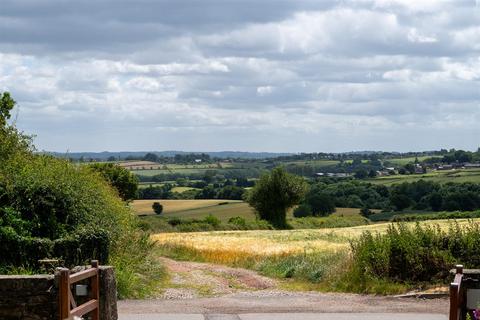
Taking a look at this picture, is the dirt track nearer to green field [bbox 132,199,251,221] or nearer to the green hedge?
the green hedge

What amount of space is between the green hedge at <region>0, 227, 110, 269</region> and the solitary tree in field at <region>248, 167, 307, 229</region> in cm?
6214

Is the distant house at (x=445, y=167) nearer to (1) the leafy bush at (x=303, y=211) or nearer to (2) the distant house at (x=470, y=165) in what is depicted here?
(2) the distant house at (x=470, y=165)

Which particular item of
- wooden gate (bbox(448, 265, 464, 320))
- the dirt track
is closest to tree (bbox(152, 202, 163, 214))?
the dirt track


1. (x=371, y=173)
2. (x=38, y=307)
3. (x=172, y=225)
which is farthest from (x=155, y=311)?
(x=371, y=173)

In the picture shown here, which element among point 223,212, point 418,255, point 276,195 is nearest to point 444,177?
point 223,212

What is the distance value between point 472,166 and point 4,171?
14491cm

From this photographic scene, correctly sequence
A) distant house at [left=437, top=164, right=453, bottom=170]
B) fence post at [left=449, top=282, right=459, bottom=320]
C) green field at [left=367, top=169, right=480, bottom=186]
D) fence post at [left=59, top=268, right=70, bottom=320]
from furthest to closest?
distant house at [left=437, top=164, right=453, bottom=170], green field at [left=367, top=169, right=480, bottom=186], fence post at [left=59, top=268, right=70, bottom=320], fence post at [left=449, top=282, right=459, bottom=320]

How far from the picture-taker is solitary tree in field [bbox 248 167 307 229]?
84.3 m

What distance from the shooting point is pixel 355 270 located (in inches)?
905

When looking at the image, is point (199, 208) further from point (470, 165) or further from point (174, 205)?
point (470, 165)

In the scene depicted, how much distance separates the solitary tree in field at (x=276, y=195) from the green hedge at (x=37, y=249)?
62140 mm

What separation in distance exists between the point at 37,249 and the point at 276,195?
211 ft

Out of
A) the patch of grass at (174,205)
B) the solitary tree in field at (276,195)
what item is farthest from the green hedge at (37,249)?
the patch of grass at (174,205)

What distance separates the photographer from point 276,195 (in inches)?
3349
